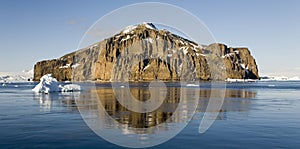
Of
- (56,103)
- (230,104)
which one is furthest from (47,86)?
(230,104)

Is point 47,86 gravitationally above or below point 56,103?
above

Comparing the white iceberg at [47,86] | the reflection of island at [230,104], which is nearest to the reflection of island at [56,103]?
the reflection of island at [230,104]

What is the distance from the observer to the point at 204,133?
1998 centimetres

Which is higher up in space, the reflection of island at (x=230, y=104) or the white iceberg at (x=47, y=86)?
the white iceberg at (x=47, y=86)

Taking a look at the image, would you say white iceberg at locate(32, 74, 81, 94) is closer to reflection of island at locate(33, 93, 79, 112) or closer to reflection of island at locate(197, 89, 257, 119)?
reflection of island at locate(33, 93, 79, 112)

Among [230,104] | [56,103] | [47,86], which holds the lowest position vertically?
[230,104]

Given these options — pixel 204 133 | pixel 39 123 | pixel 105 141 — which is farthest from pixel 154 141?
pixel 39 123

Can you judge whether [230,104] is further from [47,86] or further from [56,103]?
[47,86]

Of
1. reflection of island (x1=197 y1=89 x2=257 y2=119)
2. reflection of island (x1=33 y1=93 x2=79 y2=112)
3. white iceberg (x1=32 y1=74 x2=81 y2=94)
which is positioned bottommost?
reflection of island (x1=197 y1=89 x2=257 y2=119)

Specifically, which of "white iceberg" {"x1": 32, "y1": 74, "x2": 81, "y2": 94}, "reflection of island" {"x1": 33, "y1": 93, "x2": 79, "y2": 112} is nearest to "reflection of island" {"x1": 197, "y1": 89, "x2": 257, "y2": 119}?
"reflection of island" {"x1": 33, "y1": 93, "x2": 79, "y2": 112}

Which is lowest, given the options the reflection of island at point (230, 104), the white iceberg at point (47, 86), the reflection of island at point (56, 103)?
the reflection of island at point (230, 104)

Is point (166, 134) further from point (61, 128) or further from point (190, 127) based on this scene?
point (61, 128)

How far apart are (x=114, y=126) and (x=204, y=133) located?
252 inches

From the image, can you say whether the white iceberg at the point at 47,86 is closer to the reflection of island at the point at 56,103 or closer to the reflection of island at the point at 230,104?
the reflection of island at the point at 56,103
